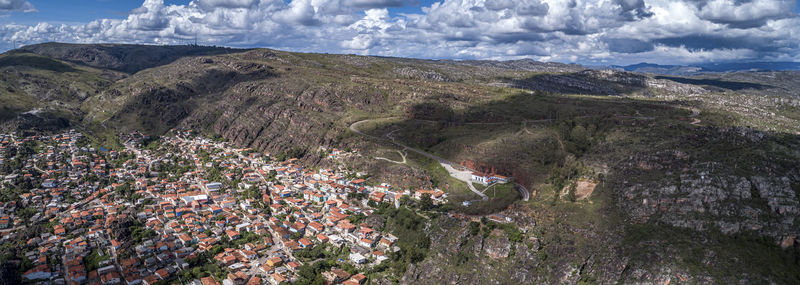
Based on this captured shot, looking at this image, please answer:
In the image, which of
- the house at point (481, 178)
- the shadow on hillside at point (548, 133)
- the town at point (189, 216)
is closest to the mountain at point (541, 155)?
the shadow on hillside at point (548, 133)

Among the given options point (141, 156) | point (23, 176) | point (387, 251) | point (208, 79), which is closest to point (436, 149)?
point (387, 251)

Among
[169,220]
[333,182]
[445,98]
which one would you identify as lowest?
[169,220]

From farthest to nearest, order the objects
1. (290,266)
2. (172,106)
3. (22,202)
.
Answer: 1. (172,106)
2. (22,202)
3. (290,266)

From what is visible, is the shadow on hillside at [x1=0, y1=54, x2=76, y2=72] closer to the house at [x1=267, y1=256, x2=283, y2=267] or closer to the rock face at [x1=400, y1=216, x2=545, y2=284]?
the house at [x1=267, y1=256, x2=283, y2=267]

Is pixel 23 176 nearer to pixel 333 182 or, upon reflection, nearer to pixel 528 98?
pixel 333 182

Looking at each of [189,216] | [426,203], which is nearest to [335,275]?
[426,203]

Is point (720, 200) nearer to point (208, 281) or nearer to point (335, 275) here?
point (335, 275)
